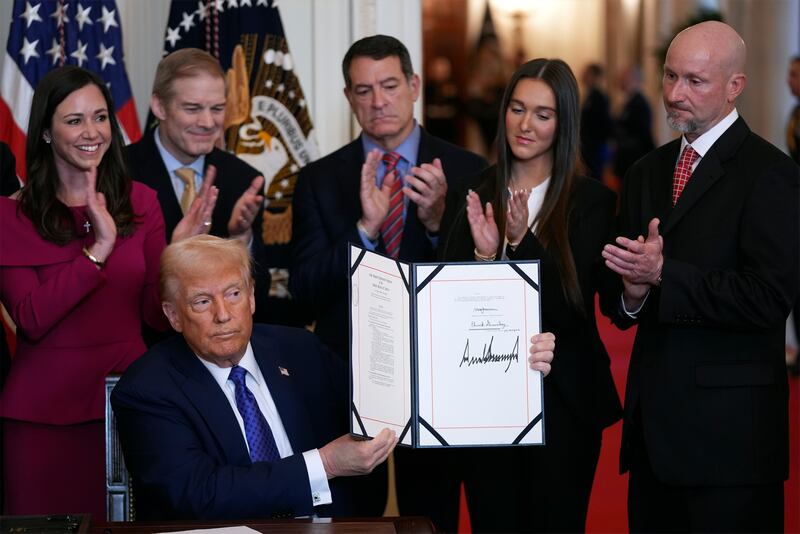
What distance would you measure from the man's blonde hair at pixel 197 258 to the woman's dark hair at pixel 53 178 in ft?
2.40

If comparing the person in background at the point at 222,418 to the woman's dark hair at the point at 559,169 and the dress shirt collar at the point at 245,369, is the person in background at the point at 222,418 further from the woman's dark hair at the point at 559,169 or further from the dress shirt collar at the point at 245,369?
the woman's dark hair at the point at 559,169

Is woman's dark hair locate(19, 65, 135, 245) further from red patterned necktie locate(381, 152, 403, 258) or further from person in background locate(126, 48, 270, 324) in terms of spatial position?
red patterned necktie locate(381, 152, 403, 258)

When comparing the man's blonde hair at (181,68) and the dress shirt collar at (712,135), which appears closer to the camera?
the dress shirt collar at (712,135)

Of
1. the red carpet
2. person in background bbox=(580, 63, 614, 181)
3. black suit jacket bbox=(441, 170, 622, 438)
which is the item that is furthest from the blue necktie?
person in background bbox=(580, 63, 614, 181)

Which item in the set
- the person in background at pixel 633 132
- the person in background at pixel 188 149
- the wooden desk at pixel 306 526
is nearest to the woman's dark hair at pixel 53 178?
the person in background at pixel 188 149

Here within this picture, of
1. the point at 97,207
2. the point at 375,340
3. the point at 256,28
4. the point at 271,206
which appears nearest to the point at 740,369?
the point at 375,340

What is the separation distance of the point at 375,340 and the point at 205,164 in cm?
165

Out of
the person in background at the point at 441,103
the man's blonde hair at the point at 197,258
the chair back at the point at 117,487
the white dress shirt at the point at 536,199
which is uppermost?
the person in background at the point at 441,103

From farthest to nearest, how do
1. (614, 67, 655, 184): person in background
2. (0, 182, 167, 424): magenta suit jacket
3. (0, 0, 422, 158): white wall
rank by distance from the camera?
(614, 67, 655, 184): person in background < (0, 0, 422, 158): white wall < (0, 182, 167, 424): magenta suit jacket

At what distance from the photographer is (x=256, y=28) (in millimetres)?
5051

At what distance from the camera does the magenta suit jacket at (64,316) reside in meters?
3.36

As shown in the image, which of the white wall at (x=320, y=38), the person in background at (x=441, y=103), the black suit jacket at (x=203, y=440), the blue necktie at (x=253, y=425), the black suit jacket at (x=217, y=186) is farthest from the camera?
the person in background at (x=441, y=103)

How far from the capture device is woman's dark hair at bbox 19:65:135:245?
11.4ft

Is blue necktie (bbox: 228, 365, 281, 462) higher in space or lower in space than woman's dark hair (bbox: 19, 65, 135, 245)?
lower
